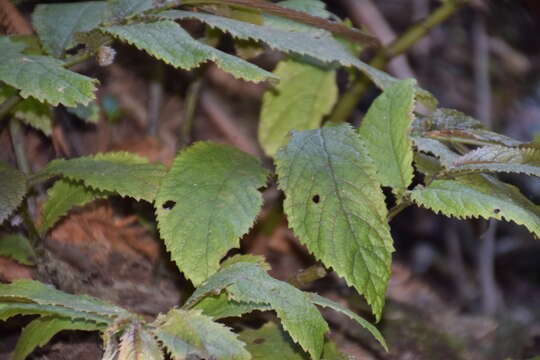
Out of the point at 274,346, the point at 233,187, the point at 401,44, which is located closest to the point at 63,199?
the point at 233,187

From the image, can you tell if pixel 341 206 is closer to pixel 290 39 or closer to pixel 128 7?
pixel 290 39

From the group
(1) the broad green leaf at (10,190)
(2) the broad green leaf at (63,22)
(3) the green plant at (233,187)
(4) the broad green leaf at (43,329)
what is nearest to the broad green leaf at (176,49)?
(3) the green plant at (233,187)

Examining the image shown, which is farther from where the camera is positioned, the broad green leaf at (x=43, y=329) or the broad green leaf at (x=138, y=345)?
the broad green leaf at (x=43, y=329)

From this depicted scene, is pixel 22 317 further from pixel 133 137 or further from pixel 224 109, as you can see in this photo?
pixel 224 109

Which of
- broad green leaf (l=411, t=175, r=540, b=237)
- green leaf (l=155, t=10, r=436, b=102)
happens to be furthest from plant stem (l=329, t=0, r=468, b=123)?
broad green leaf (l=411, t=175, r=540, b=237)

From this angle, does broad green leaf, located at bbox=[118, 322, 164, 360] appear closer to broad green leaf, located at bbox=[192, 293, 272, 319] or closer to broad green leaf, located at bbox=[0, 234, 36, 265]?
broad green leaf, located at bbox=[192, 293, 272, 319]

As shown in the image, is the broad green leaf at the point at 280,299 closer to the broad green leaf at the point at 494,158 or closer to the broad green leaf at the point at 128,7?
the broad green leaf at the point at 494,158
